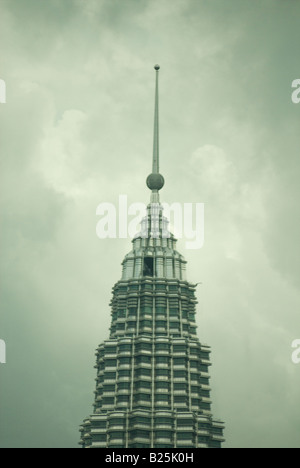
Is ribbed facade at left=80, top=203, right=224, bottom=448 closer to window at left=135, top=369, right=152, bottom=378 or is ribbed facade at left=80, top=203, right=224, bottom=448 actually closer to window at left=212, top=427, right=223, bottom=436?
window at left=212, top=427, right=223, bottom=436

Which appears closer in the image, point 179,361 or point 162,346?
point 179,361

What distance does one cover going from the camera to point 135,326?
653 feet

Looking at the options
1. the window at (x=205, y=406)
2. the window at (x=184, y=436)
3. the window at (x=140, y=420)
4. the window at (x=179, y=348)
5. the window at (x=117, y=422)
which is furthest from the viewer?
the window at (x=179, y=348)

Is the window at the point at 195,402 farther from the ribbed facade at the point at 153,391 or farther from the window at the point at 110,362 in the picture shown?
the window at the point at 110,362

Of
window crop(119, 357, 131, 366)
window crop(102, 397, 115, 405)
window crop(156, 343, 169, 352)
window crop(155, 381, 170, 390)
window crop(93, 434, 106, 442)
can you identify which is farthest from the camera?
window crop(156, 343, 169, 352)

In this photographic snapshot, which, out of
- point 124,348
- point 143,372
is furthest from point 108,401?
point 124,348

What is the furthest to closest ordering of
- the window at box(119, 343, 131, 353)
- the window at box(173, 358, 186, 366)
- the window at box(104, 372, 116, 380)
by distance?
the window at box(119, 343, 131, 353)
the window at box(173, 358, 186, 366)
the window at box(104, 372, 116, 380)

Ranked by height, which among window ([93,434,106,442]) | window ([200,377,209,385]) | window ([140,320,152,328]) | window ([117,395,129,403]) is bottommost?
window ([93,434,106,442])

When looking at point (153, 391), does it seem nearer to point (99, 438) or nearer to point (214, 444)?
point (99, 438)

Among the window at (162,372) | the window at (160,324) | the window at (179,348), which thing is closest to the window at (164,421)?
the window at (162,372)

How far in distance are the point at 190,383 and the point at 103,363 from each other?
1166 inches

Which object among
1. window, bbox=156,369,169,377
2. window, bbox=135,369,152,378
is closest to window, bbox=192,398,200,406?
window, bbox=156,369,169,377
